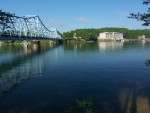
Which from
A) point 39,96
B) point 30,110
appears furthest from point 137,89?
point 30,110

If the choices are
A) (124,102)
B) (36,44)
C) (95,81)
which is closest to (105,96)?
(124,102)

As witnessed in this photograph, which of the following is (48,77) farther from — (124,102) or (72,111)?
(72,111)

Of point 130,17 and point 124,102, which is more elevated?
point 130,17

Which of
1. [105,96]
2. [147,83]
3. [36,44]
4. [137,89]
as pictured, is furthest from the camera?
[36,44]

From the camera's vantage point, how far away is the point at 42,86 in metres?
33.6

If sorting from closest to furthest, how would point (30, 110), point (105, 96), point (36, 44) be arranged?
1. point (30, 110)
2. point (105, 96)
3. point (36, 44)

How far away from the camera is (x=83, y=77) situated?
39.9 m

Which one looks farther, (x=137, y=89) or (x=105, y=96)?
(x=137, y=89)

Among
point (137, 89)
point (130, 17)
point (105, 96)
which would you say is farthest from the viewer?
point (137, 89)

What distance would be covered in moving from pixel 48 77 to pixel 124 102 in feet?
59.4

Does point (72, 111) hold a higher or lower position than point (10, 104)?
higher

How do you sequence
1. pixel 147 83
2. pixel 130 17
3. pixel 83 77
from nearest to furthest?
pixel 130 17, pixel 147 83, pixel 83 77

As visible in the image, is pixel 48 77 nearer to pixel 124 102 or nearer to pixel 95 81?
pixel 95 81

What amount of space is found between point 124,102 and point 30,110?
7860 millimetres
